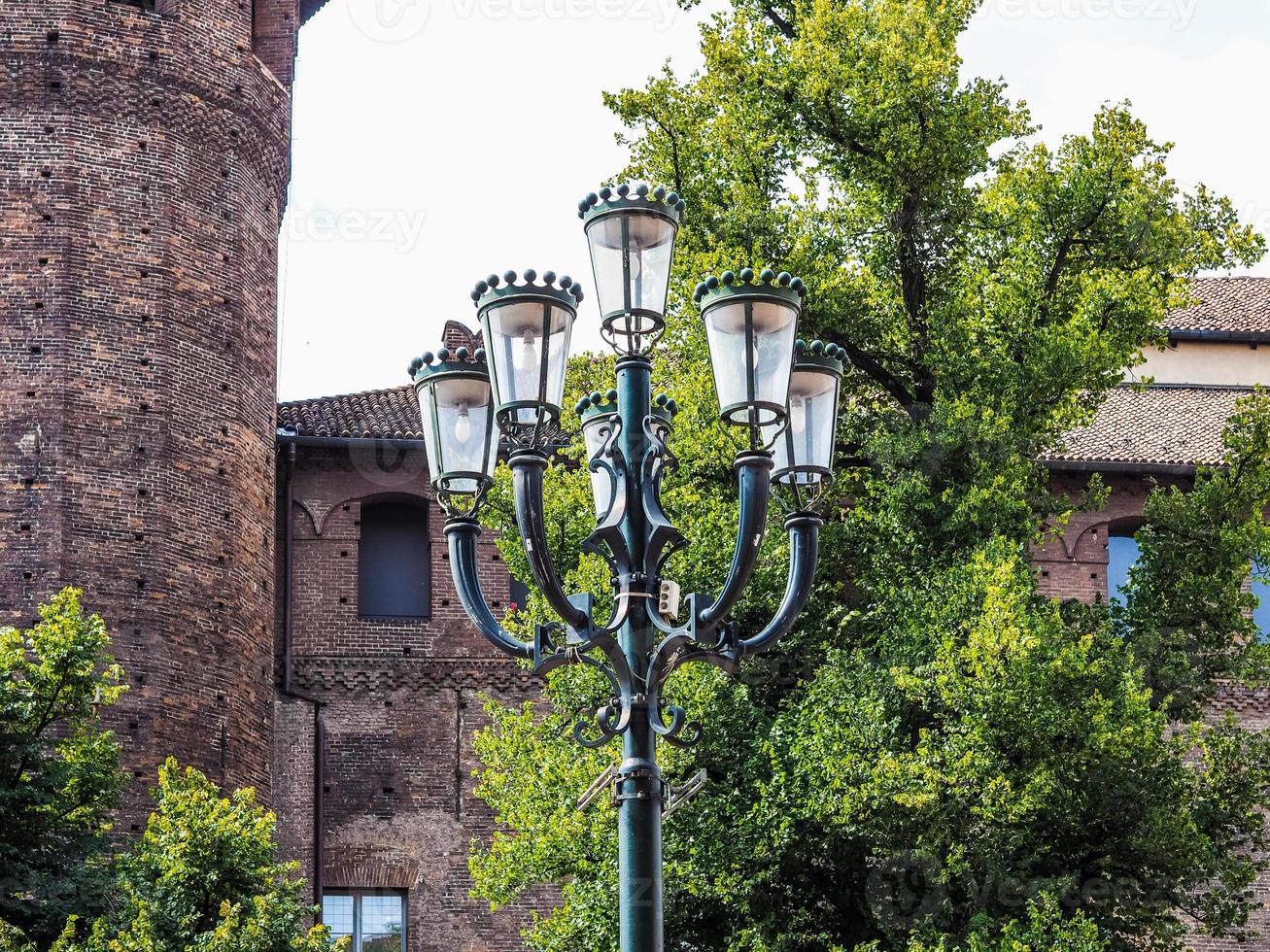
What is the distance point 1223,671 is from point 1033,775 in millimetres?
2659

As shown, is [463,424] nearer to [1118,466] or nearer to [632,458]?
[632,458]

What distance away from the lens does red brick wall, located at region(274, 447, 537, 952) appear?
2428 centimetres

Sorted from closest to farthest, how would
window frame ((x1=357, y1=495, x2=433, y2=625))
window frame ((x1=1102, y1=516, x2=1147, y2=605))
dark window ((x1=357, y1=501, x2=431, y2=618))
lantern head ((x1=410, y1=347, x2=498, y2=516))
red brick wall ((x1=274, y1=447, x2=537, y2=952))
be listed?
1. lantern head ((x1=410, y1=347, x2=498, y2=516))
2. red brick wall ((x1=274, y1=447, x2=537, y2=952))
3. window frame ((x1=357, y1=495, x2=433, y2=625))
4. dark window ((x1=357, y1=501, x2=431, y2=618))
5. window frame ((x1=1102, y1=516, x2=1147, y2=605))

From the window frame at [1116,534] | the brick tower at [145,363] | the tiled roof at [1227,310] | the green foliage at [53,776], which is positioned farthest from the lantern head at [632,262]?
the tiled roof at [1227,310]

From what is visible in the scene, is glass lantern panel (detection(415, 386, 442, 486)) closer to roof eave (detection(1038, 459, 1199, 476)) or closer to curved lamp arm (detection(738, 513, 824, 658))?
curved lamp arm (detection(738, 513, 824, 658))

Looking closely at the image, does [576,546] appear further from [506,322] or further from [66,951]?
[506,322]

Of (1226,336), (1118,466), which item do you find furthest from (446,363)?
(1226,336)

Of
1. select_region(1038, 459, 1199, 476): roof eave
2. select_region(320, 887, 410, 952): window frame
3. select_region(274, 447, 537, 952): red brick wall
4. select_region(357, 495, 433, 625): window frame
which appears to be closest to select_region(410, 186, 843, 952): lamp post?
select_region(274, 447, 537, 952): red brick wall

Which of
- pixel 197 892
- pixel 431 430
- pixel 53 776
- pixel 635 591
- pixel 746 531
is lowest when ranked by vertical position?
pixel 197 892

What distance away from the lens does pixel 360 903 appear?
80.1 feet

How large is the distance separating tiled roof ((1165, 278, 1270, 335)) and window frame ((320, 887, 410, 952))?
540 inches

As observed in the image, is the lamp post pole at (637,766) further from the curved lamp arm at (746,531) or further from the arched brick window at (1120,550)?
the arched brick window at (1120,550)

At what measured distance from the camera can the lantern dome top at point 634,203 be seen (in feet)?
33.2

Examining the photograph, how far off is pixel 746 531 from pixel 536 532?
3.14 feet
